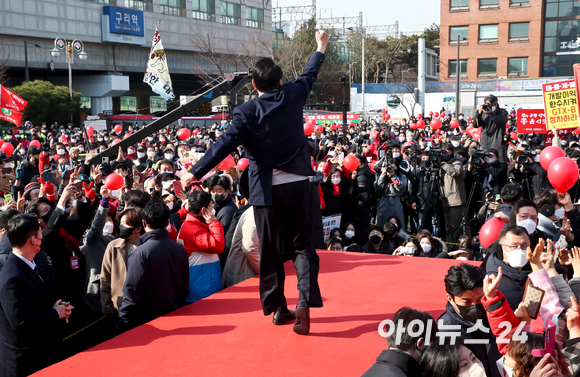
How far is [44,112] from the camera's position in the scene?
3266cm

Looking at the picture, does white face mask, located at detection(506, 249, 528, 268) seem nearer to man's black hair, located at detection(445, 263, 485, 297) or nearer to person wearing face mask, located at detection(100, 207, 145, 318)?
man's black hair, located at detection(445, 263, 485, 297)

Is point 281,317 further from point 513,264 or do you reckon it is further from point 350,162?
point 350,162

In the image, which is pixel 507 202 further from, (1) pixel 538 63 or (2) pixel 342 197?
(1) pixel 538 63

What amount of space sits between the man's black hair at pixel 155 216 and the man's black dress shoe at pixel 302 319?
1.30m

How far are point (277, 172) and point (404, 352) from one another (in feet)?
4.93

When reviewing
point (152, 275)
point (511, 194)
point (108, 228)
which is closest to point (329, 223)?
point (511, 194)

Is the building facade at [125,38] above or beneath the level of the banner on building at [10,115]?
above

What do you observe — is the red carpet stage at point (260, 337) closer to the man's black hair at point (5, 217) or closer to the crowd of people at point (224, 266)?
the crowd of people at point (224, 266)

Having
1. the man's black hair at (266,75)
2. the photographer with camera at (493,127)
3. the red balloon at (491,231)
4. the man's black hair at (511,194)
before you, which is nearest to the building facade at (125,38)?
the photographer with camera at (493,127)

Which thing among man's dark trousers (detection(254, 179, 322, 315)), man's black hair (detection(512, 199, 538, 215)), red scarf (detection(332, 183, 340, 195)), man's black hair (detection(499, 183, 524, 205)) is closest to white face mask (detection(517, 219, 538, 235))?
man's black hair (detection(512, 199, 538, 215))

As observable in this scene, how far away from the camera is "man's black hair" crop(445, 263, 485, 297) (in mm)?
3238

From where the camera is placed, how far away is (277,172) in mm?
3625

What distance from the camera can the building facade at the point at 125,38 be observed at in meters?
41.7

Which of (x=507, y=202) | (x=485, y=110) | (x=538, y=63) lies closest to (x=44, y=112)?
(x=485, y=110)
